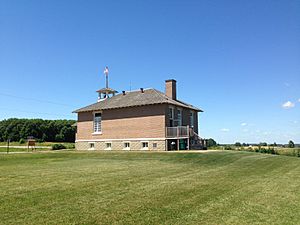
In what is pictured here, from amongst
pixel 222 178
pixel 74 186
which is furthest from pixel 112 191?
pixel 222 178

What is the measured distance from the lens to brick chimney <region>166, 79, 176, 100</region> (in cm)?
2778

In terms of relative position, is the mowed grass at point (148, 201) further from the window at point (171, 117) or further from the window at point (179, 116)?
→ the window at point (179, 116)

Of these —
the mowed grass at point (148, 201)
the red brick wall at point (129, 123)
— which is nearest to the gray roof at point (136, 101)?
the red brick wall at point (129, 123)

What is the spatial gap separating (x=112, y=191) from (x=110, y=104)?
886 inches

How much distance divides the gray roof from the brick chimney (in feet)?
1.71

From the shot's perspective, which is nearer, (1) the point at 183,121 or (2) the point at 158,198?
(2) the point at 158,198

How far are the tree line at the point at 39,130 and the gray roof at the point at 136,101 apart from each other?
49583mm

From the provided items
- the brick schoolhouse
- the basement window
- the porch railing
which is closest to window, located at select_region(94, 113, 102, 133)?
the brick schoolhouse

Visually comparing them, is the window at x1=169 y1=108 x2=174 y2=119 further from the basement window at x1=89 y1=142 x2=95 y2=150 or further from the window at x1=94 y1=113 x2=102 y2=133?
the basement window at x1=89 y1=142 x2=95 y2=150

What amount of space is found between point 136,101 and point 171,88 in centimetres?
376

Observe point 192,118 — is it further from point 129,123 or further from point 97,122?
point 97,122

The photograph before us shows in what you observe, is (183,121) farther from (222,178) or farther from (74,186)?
(74,186)

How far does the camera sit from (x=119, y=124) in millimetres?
Answer: 28234

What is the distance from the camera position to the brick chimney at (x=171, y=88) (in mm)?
27781
